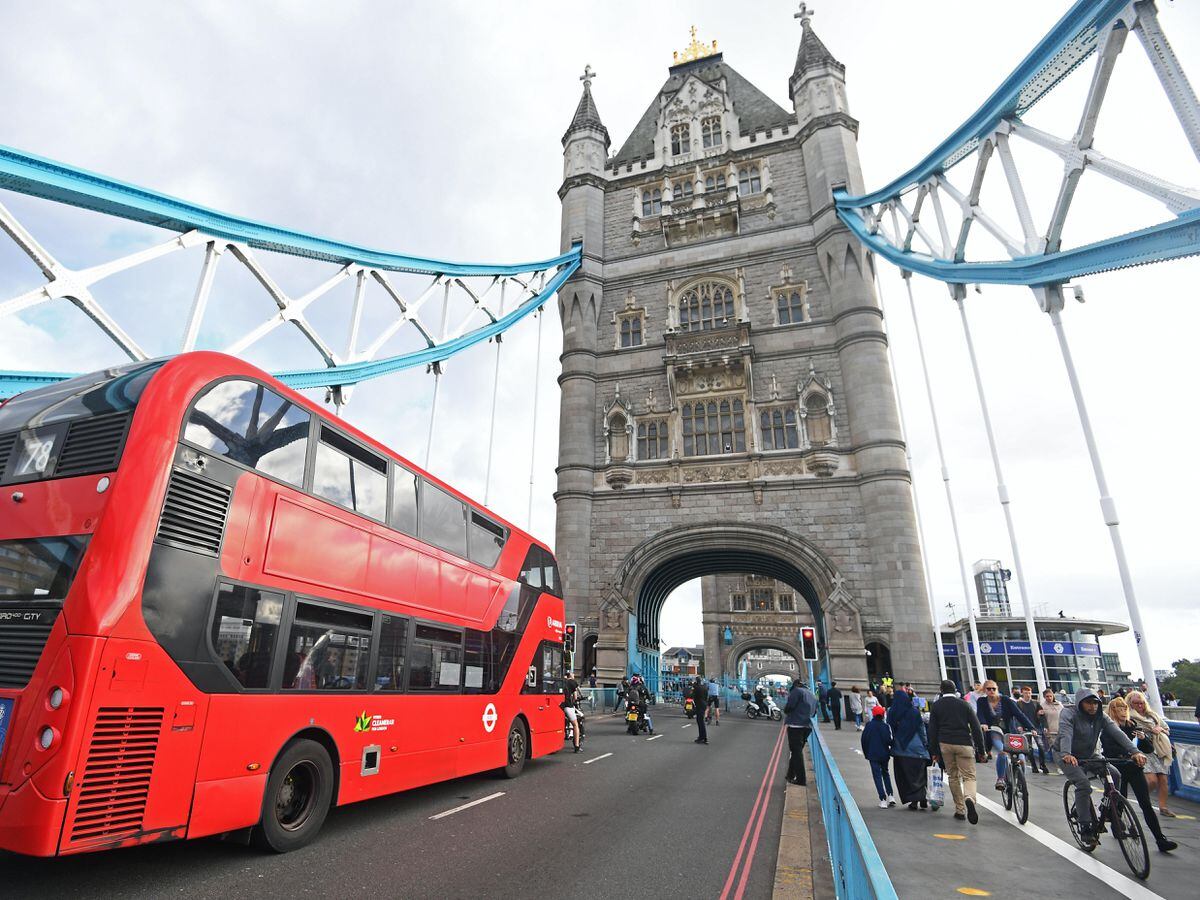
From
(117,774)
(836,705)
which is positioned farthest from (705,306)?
(117,774)

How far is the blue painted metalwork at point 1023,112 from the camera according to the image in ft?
29.9

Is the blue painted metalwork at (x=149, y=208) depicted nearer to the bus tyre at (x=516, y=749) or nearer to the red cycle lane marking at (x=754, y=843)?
the bus tyre at (x=516, y=749)

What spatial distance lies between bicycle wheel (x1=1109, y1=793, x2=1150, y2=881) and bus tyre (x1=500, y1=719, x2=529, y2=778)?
781cm

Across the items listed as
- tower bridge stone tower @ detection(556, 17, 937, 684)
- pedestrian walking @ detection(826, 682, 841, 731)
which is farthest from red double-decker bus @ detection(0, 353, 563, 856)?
tower bridge stone tower @ detection(556, 17, 937, 684)

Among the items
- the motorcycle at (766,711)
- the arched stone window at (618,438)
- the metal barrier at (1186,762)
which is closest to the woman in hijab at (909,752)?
the metal barrier at (1186,762)

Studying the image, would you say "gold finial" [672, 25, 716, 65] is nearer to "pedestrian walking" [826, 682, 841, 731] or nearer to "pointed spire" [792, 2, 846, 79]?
"pointed spire" [792, 2, 846, 79]

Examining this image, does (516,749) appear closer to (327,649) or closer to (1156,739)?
(327,649)

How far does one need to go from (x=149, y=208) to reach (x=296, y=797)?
1090 centimetres

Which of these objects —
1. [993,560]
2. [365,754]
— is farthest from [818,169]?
[993,560]

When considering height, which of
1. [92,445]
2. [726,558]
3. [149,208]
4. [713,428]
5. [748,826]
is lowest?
[748,826]

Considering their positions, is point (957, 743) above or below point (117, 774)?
below

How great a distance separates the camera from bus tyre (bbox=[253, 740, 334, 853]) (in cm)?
546

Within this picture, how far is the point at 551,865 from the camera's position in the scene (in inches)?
211

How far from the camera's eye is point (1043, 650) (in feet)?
144
